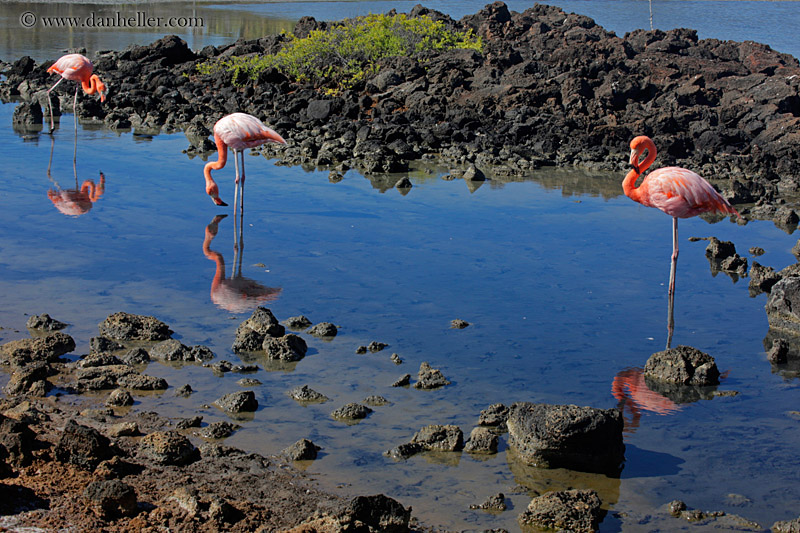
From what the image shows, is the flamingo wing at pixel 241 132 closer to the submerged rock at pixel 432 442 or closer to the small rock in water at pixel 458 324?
the small rock in water at pixel 458 324

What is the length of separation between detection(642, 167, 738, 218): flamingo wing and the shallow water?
964mm

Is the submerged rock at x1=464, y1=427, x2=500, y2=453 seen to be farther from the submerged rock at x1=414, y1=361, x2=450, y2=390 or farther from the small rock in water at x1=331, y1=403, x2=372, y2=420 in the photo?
the submerged rock at x1=414, y1=361, x2=450, y2=390

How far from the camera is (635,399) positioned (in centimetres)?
688

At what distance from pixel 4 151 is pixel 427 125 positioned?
27.0 ft

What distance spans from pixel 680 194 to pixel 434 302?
2776 millimetres

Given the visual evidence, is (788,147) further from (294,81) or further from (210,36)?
(210,36)

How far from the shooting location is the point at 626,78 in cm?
1970

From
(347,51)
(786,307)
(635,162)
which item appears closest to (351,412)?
(786,307)

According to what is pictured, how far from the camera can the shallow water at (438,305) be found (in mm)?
5707

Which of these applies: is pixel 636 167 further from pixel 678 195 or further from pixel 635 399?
pixel 635 399

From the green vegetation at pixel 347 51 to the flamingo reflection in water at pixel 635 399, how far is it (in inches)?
649

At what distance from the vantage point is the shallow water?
18.7ft

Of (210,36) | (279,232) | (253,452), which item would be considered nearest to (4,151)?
(279,232)

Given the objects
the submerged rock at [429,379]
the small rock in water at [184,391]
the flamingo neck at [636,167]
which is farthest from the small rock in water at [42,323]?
the flamingo neck at [636,167]
